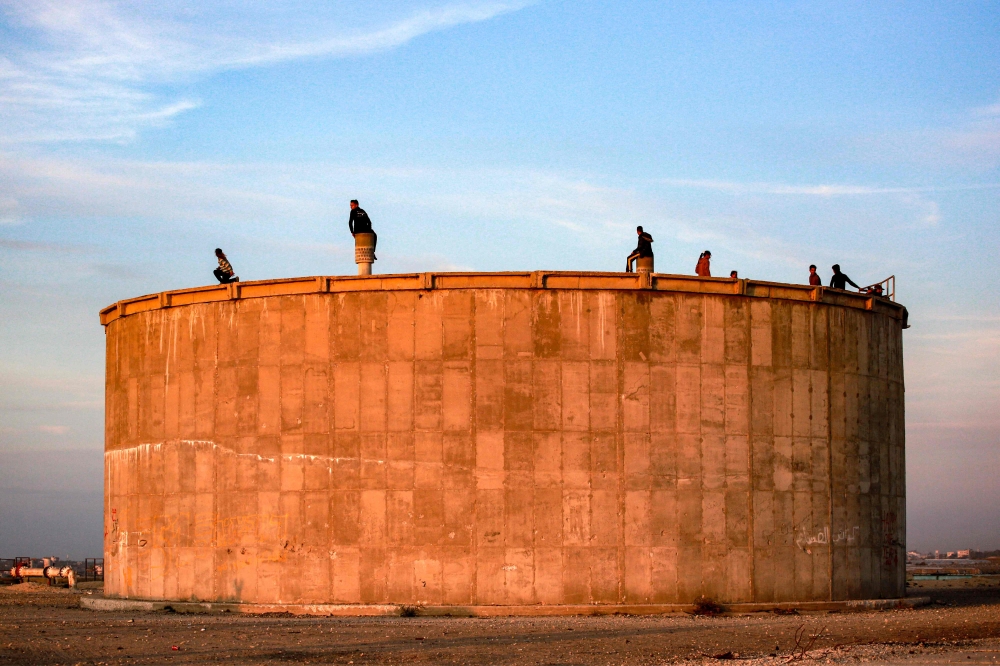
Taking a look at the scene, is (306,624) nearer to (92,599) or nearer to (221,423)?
(221,423)

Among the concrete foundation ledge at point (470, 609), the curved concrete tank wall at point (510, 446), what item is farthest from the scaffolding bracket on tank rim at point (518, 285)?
the concrete foundation ledge at point (470, 609)

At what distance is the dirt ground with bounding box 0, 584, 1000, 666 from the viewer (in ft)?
61.4

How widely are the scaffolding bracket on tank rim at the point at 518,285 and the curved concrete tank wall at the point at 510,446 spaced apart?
0.05 m

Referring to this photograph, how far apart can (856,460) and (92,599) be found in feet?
60.4

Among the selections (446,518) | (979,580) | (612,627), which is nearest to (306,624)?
(446,518)

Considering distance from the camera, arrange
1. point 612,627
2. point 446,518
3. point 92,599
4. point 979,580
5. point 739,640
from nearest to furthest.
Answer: point 739,640
point 612,627
point 446,518
point 92,599
point 979,580

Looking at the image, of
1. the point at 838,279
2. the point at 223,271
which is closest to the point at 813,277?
the point at 838,279

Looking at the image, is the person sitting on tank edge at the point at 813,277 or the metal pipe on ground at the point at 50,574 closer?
the person sitting on tank edge at the point at 813,277

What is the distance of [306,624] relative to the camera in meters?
23.5

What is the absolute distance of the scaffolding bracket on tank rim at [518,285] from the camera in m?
26.2

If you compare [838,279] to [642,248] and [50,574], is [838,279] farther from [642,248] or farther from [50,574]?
[50,574]

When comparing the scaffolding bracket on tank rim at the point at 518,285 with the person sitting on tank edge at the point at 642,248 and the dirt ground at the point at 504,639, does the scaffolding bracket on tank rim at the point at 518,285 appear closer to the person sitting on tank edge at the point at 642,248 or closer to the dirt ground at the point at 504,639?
the person sitting on tank edge at the point at 642,248

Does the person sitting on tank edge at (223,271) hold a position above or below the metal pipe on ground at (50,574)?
above

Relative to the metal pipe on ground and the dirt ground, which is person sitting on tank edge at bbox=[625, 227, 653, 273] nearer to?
the dirt ground
